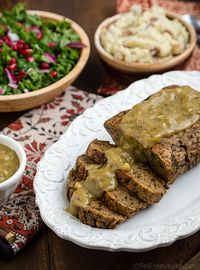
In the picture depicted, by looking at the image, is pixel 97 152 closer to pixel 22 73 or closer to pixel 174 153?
pixel 174 153

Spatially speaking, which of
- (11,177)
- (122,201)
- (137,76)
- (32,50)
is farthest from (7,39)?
(122,201)

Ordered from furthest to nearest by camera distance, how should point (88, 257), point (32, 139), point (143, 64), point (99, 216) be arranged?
1. point (143, 64)
2. point (32, 139)
3. point (88, 257)
4. point (99, 216)

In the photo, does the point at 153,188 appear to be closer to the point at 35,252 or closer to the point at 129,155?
the point at 129,155

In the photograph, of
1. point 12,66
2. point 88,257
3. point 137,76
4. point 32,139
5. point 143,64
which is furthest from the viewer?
point 137,76

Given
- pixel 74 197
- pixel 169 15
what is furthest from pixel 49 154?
pixel 169 15

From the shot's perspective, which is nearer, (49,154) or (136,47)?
(49,154)

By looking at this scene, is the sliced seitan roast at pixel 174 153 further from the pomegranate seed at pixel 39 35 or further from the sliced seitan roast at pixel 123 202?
the pomegranate seed at pixel 39 35

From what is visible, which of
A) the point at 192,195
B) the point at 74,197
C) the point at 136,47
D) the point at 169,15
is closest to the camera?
the point at 74,197
